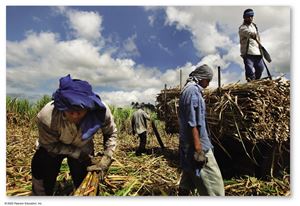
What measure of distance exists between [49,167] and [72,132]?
0.98 ft

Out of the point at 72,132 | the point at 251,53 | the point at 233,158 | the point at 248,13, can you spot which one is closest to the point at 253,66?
the point at 251,53

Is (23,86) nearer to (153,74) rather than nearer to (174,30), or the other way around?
(153,74)

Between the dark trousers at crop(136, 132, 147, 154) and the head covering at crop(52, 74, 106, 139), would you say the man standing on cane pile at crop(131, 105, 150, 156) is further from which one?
the head covering at crop(52, 74, 106, 139)

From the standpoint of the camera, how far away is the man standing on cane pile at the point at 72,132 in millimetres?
2172

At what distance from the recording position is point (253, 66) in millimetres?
3359

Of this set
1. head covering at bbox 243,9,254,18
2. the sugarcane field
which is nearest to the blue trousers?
the sugarcane field

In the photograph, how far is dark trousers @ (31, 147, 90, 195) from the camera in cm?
240

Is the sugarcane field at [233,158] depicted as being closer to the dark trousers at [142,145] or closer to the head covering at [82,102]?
the head covering at [82,102]

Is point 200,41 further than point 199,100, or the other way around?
point 200,41

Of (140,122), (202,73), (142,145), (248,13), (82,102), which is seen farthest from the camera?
(140,122)

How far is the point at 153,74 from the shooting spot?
3.07 m

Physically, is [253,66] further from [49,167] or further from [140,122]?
[140,122]
